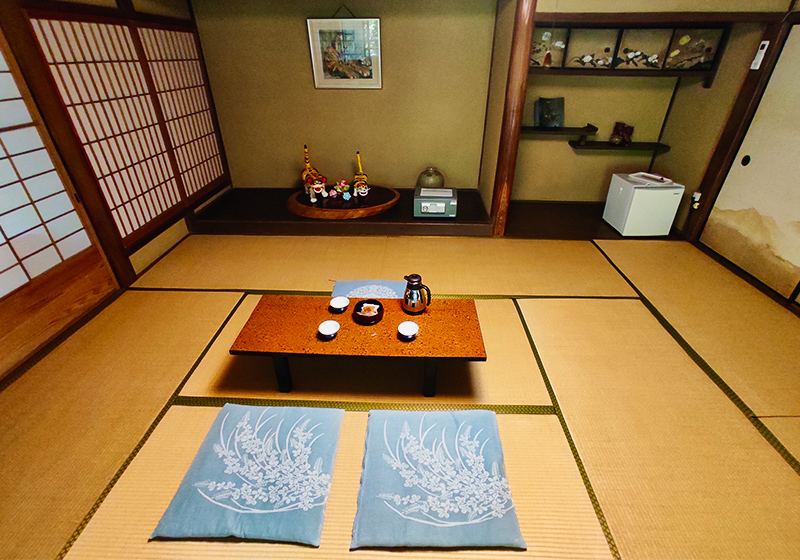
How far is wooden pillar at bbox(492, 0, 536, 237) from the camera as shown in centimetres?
291

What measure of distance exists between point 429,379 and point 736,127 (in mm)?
3370

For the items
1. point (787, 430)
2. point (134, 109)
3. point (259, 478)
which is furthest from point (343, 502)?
point (134, 109)

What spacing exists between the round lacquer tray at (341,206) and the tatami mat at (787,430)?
3.15 metres

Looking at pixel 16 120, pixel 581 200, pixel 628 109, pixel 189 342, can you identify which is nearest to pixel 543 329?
pixel 189 342

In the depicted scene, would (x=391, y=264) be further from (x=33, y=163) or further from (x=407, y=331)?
(x=33, y=163)

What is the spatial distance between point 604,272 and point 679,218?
137cm

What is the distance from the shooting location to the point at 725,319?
2.55 metres

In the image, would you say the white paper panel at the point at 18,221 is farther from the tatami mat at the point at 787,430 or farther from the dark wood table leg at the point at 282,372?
the tatami mat at the point at 787,430

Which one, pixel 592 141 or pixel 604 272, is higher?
pixel 592 141

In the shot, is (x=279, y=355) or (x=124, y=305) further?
(x=124, y=305)

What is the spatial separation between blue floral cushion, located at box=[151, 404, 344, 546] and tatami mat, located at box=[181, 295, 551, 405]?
0.55 ft

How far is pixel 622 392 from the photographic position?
2.02 metres

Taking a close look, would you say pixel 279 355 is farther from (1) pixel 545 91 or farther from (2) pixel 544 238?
(1) pixel 545 91

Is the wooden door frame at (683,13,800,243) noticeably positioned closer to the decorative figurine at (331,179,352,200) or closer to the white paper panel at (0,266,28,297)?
the decorative figurine at (331,179,352,200)
